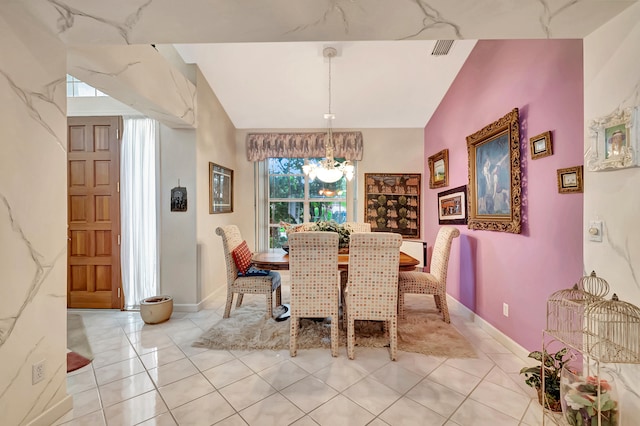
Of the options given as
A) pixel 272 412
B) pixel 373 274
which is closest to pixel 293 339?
pixel 272 412

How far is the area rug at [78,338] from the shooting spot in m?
2.46

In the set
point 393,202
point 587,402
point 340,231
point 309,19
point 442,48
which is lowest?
point 587,402

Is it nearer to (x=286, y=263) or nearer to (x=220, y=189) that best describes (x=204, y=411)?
(x=286, y=263)

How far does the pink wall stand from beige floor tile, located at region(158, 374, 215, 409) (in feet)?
8.33

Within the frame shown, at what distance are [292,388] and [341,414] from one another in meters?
0.41

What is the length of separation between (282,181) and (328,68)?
7.04 feet

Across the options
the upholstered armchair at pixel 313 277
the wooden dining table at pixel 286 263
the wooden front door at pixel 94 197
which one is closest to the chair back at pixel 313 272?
the upholstered armchair at pixel 313 277

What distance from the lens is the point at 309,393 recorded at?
74.3 inches

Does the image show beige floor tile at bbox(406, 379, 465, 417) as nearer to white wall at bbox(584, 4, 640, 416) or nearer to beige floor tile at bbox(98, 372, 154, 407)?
white wall at bbox(584, 4, 640, 416)

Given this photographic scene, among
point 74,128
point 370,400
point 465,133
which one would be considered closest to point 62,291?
point 370,400

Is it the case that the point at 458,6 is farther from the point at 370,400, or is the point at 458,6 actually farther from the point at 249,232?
the point at 249,232

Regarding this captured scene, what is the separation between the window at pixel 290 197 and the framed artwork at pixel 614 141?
3806 millimetres

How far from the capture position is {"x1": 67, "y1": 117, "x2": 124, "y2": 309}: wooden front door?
338cm

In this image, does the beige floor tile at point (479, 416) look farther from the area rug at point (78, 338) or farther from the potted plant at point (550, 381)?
the area rug at point (78, 338)
